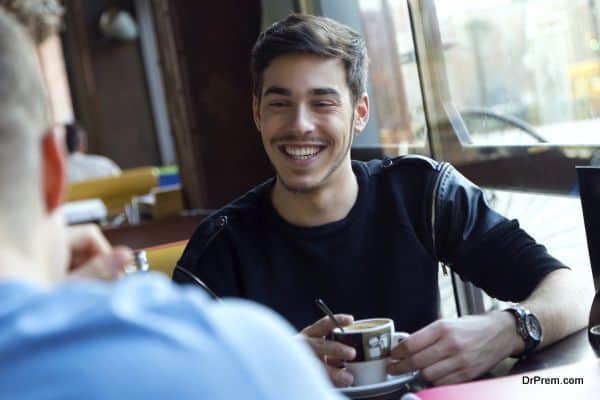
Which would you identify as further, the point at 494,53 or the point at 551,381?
the point at 494,53

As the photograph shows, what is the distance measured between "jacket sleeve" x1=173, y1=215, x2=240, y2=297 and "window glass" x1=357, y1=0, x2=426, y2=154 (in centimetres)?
146

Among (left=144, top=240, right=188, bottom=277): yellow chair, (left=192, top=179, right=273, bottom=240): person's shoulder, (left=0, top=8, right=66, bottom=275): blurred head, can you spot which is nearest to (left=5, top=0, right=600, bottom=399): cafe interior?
(left=144, top=240, right=188, bottom=277): yellow chair

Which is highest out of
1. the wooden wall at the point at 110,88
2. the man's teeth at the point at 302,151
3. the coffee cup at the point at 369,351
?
the wooden wall at the point at 110,88

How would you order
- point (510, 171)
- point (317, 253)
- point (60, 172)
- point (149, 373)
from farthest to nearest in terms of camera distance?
point (510, 171) < point (317, 253) < point (60, 172) < point (149, 373)

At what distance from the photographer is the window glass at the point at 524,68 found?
105 inches

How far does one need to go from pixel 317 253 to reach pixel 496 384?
66 cm

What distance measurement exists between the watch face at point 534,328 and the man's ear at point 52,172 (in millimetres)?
1079

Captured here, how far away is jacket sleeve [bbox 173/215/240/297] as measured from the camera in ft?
6.49

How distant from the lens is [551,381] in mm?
1321

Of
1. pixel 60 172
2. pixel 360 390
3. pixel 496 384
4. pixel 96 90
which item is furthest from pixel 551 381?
pixel 96 90

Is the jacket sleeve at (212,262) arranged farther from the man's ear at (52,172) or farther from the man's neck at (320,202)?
the man's ear at (52,172)

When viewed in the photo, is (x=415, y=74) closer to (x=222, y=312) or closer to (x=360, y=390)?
(x=360, y=390)

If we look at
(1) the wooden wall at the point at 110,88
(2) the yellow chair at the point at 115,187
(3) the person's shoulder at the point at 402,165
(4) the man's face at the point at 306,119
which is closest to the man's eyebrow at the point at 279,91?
(4) the man's face at the point at 306,119

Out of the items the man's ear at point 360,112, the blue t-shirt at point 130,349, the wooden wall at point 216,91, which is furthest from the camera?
the wooden wall at point 216,91
